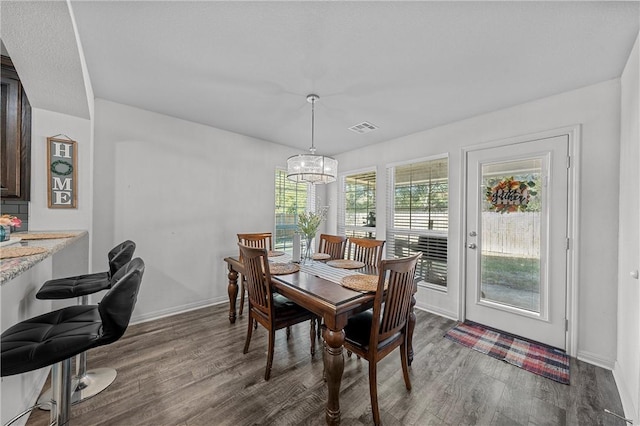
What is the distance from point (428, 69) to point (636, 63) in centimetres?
131

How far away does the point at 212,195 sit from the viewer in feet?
11.5

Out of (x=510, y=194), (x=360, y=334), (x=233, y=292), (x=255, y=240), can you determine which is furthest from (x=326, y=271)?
(x=510, y=194)

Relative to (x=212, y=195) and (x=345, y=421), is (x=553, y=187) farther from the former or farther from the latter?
(x=212, y=195)

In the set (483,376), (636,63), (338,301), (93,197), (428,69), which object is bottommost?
(483,376)

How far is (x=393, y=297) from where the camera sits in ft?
5.40

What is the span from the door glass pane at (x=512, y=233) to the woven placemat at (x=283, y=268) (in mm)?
2208

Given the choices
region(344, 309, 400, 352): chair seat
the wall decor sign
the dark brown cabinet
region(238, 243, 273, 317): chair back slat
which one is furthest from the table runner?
the dark brown cabinet

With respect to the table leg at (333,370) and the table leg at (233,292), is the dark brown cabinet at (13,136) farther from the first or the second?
the table leg at (333,370)

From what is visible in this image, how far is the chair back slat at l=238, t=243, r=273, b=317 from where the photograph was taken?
1963mm

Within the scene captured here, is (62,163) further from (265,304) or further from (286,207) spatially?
(286,207)

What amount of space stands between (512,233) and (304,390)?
2.61 metres

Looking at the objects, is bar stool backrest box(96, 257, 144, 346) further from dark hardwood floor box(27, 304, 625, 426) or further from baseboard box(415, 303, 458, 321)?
baseboard box(415, 303, 458, 321)

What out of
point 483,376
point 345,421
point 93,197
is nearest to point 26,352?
point 345,421

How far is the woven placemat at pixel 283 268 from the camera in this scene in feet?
7.34
